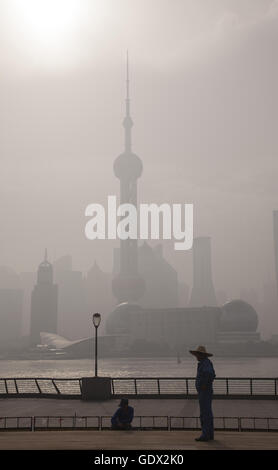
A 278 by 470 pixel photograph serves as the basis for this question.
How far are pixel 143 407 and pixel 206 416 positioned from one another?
30.7 feet

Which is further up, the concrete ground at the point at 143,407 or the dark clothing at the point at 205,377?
the dark clothing at the point at 205,377

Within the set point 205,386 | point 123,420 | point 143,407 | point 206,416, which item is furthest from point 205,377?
point 143,407

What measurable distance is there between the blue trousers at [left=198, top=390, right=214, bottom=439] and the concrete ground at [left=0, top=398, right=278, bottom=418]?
660 centimetres

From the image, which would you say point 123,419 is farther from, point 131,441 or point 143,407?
point 143,407

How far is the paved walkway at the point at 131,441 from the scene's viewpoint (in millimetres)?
7676

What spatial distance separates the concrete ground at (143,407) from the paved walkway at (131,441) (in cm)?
702

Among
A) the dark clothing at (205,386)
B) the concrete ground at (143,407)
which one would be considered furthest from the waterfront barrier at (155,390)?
the dark clothing at (205,386)

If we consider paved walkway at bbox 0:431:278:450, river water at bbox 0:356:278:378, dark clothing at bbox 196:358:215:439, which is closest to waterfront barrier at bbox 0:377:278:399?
dark clothing at bbox 196:358:215:439

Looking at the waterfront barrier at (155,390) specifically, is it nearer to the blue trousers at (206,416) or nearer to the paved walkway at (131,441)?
the blue trousers at (206,416)

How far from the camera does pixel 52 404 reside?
19812 mm
